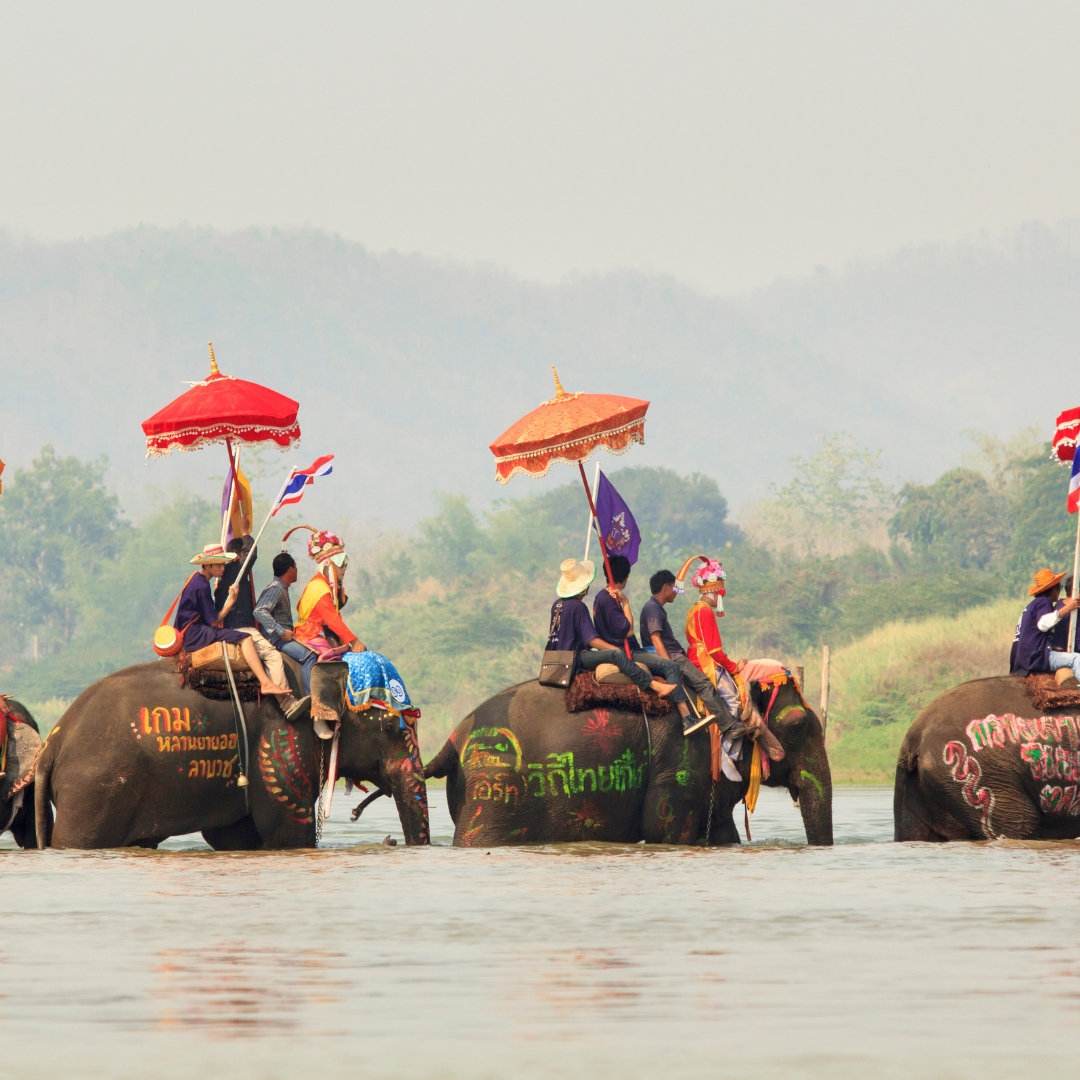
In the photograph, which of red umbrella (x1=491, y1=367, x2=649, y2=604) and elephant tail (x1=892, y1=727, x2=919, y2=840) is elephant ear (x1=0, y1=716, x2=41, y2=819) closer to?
red umbrella (x1=491, y1=367, x2=649, y2=604)

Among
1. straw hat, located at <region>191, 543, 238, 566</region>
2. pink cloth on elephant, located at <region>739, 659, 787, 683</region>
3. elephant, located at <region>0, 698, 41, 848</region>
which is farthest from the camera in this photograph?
pink cloth on elephant, located at <region>739, 659, 787, 683</region>

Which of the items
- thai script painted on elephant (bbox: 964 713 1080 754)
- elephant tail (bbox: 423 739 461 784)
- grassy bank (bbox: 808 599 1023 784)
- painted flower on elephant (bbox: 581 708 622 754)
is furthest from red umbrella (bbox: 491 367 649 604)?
grassy bank (bbox: 808 599 1023 784)

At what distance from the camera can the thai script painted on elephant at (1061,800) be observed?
14664 mm

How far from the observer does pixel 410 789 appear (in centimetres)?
1491

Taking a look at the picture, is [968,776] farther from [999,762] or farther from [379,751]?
[379,751]

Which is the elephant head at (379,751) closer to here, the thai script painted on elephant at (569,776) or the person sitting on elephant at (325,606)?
the person sitting on elephant at (325,606)

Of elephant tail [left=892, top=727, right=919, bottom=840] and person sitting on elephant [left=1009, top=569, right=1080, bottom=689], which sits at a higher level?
person sitting on elephant [left=1009, top=569, right=1080, bottom=689]

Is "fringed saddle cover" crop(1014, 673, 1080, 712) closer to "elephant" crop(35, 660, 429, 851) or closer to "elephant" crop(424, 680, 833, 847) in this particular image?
"elephant" crop(424, 680, 833, 847)

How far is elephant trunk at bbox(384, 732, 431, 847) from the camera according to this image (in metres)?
14.9

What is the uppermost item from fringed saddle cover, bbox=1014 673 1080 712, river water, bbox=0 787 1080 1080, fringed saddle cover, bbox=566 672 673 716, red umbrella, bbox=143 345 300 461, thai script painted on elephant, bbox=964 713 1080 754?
red umbrella, bbox=143 345 300 461

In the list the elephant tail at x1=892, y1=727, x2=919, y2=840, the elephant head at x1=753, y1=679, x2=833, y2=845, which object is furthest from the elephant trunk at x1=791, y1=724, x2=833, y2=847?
the elephant tail at x1=892, y1=727, x2=919, y2=840

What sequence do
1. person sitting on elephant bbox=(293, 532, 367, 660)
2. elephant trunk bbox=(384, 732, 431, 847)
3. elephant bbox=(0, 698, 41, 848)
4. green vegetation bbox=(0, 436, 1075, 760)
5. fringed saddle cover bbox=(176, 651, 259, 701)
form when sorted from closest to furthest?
fringed saddle cover bbox=(176, 651, 259, 701)
elephant bbox=(0, 698, 41, 848)
elephant trunk bbox=(384, 732, 431, 847)
person sitting on elephant bbox=(293, 532, 367, 660)
green vegetation bbox=(0, 436, 1075, 760)

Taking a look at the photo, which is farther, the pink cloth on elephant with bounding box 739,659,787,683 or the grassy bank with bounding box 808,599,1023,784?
A: the grassy bank with bounding box 808,599,1023,784

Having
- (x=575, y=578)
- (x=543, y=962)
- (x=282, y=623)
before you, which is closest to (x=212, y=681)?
(x=282, y=623)
